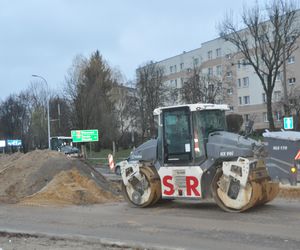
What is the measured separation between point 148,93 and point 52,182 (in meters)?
55.8

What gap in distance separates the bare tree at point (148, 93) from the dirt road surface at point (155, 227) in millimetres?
55940

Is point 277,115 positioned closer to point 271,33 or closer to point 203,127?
point 271,33

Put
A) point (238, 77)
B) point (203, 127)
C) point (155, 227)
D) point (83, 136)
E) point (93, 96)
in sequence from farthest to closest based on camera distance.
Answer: point (238, 77) < point (93, 96) < point (83, 136) < point (203, 127) < point (155, 227)

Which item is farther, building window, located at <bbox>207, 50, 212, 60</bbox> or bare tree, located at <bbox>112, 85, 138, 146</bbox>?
building window, located at <bbox>207, 50, 212, 60</bbox>

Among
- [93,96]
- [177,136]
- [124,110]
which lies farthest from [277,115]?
[177,136]

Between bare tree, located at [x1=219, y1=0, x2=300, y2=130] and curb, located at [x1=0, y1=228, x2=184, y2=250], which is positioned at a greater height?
bare tree, located at [x1=219, y1=0, x2=300, y2=130]

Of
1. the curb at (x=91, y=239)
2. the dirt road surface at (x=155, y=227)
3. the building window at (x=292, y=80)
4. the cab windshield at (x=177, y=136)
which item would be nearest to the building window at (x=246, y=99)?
the building window at (x=292, y=80)

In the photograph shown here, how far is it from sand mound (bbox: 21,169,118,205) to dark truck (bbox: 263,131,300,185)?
591 centimetres

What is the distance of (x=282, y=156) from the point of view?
1431 centimetres

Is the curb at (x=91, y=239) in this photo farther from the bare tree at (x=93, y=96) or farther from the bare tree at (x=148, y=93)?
the bare tree at (x=148, y=93)

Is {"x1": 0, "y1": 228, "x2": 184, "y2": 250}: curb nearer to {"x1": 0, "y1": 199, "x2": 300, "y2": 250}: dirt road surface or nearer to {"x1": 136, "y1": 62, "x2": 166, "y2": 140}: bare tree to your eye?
{"x1": 0, "y1": 199, "x2": 300, "y2": 250}: dirt road surface

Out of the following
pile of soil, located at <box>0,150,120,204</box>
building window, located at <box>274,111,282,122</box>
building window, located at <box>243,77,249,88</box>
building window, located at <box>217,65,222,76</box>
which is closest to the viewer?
pile of soil, located at <box>0,150,120,204</box>

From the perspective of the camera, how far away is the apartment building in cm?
7888

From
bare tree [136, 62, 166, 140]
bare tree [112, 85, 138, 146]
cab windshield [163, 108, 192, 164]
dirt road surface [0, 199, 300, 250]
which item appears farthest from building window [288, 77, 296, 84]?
cab windshield [163, 108, 192, 164]
